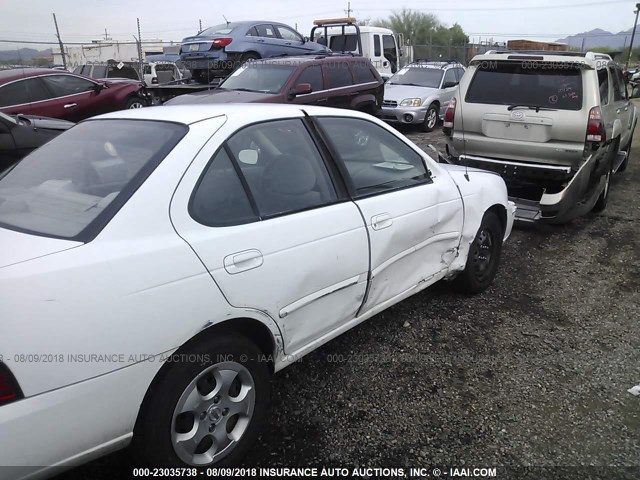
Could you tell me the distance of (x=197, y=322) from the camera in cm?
200

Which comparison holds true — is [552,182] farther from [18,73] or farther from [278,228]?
[18,73]

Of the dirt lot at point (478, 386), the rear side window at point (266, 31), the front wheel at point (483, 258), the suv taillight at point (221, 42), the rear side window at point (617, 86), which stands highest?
the rear side window at point (266, 31)

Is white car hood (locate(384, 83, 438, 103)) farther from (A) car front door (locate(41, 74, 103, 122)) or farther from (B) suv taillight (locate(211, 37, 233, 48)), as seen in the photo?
(A) car front door (locate(41, 74, 103, 122))

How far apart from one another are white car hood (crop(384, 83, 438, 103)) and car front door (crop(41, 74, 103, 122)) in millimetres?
6613

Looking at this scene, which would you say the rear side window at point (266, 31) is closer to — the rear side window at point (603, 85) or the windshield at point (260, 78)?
the windshield at point (260, 78)

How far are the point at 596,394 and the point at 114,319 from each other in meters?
2.69

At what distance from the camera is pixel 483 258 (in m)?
4.13

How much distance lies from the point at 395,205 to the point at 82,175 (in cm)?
169

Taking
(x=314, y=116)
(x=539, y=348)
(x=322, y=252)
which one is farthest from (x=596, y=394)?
(x=314, y=116)

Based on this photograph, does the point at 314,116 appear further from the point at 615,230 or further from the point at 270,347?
the point at 615,230

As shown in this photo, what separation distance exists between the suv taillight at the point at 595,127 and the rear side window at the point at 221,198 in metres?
4.41

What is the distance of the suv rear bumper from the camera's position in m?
5.22

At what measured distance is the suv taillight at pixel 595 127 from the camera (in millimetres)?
5270

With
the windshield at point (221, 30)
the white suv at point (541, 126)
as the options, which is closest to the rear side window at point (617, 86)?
the white suv at point (541, 126)
